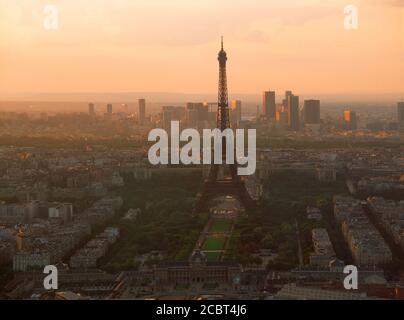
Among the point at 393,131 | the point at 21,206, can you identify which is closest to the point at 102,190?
the point at 21,206

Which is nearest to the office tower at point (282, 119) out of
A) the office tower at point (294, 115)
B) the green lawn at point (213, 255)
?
the office tower at point (294, 115)

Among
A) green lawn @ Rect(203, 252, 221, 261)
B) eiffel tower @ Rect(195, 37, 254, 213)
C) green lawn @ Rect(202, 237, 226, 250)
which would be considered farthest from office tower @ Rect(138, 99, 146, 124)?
green lawn @ Rect(203, 252, 221, 261)

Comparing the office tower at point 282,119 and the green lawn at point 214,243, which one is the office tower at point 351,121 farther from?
the green lawn at point 214,243

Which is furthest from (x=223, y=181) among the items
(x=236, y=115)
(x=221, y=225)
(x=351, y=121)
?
(x=351, y=121)

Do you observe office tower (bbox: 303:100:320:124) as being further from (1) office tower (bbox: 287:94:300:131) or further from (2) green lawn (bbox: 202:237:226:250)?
(2) green lawn (bbox: 202:237:226:250)
